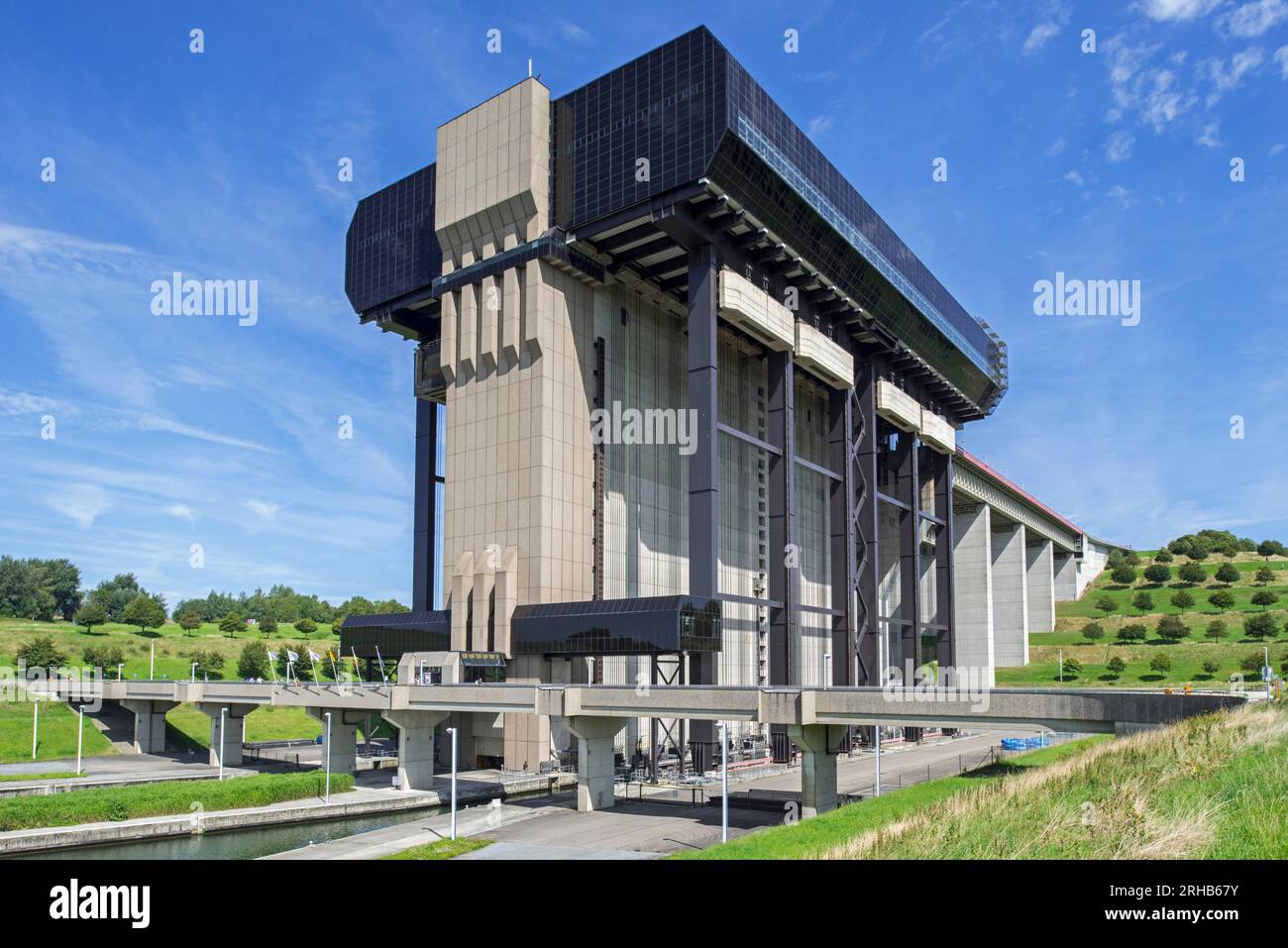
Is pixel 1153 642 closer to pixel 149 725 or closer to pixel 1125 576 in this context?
pixel 1125 576

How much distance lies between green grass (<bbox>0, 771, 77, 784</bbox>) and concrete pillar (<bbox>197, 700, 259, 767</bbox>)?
33.7 ft

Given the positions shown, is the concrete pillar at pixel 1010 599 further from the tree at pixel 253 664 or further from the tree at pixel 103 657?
the tree at pixel 103 657

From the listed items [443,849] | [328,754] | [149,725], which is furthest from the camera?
[149,725]

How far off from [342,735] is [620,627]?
19.0 m

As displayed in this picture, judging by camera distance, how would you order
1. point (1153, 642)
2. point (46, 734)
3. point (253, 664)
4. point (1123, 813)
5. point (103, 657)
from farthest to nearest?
point (1153, 642)
point (253, 664)
point (103, 657)
point (46, 734)
point (1123, 813)

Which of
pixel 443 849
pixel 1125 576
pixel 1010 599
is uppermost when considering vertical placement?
pixel 1125 576

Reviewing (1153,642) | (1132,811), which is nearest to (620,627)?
(1132,811)

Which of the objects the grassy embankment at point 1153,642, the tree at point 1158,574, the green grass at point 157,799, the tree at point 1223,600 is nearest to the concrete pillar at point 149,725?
the green grass at point 157,799

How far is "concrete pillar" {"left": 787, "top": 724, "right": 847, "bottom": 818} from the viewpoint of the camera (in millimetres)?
42938

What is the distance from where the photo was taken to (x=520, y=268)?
68188mm

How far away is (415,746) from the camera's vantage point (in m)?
56.5

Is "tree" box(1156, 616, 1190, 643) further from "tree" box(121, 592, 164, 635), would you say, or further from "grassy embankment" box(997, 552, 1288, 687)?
"tree" box(121, 592, 164, 635)

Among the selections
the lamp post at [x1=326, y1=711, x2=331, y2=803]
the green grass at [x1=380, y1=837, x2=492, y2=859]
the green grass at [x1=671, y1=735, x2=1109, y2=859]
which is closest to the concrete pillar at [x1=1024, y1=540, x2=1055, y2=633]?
the lamp post at [x1=326, y1=711, x2=331, y2=803]

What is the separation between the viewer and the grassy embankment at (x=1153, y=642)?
367 ft
